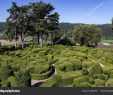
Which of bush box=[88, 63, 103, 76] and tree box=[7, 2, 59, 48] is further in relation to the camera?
tree box=[7, 2, 59, 48]

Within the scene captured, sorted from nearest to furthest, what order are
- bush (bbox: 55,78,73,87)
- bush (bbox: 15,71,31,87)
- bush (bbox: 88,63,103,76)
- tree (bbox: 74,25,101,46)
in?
1. bush (bbox: 55,78,73,87)
2. bush (bbox: 15,71,31,87)
3. bush (bbox: 88,63,103,76)
4. tree (bbox: 74,25,101,46)

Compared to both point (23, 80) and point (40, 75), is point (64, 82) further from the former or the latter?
point (40, 75)

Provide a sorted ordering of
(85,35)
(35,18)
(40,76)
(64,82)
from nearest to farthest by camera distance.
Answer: (64,82)
(40,76)
(35,18)
(85,35)

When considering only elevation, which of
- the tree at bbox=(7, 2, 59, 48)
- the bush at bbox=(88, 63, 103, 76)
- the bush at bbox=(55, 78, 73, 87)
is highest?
the tree at bbox=(7, 2, 59, 48)

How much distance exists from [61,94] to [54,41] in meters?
51.5

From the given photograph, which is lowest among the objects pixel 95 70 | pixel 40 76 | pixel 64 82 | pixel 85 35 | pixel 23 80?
pixel 40 76

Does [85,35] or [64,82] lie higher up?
[85,35]

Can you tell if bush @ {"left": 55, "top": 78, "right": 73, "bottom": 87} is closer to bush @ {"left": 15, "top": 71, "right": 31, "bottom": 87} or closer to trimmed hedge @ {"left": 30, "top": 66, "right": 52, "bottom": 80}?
bush @ {"left": 15, "top": 71, "right": 31, "bottom": 87}

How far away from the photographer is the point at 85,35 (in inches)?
2606

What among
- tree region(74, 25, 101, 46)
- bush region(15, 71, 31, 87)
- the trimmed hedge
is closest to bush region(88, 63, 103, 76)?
the trimmed hedge

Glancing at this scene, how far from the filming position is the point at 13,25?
5538 centimetres

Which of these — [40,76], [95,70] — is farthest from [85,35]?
[40,76]

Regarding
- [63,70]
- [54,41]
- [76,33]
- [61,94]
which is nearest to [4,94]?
[61,94]

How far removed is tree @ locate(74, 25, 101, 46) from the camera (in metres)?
65.7
